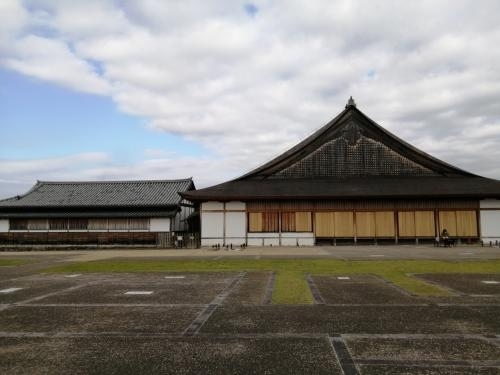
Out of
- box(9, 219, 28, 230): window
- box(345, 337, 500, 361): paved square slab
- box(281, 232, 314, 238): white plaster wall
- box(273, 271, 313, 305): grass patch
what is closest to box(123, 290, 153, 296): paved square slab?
box(273, 271, 313, 305): grass patch

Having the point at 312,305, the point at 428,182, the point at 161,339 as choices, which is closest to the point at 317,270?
the point at 312,305

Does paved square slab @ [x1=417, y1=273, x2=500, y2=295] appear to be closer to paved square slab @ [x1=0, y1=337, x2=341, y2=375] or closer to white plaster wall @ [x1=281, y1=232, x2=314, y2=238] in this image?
paved square slab @ [x1=0, y1=337, x2=341, y2=375]

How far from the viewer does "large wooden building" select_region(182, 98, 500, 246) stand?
28844 mm

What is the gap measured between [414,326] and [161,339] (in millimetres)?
3964

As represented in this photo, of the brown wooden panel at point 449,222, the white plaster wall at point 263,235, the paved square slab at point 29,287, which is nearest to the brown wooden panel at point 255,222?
the white plaster wall at point 263,235

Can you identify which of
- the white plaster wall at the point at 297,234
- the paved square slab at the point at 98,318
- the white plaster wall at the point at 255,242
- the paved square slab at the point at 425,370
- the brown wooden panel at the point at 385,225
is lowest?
the paved square slab at the point at 425,370

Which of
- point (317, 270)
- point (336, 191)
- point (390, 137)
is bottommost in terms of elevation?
point (317, 270)

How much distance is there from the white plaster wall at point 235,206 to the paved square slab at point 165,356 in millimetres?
23809

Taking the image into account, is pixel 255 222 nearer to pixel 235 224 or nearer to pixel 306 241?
pixel 235 224

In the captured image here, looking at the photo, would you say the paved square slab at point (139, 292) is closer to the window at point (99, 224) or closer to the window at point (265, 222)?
the window at point (265, 222)

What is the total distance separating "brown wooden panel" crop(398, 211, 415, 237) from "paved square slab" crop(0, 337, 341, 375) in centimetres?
2505

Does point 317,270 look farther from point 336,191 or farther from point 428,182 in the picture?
point 428,182

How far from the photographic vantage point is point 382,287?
35.3 ft

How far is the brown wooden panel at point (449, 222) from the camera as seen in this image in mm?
28953
